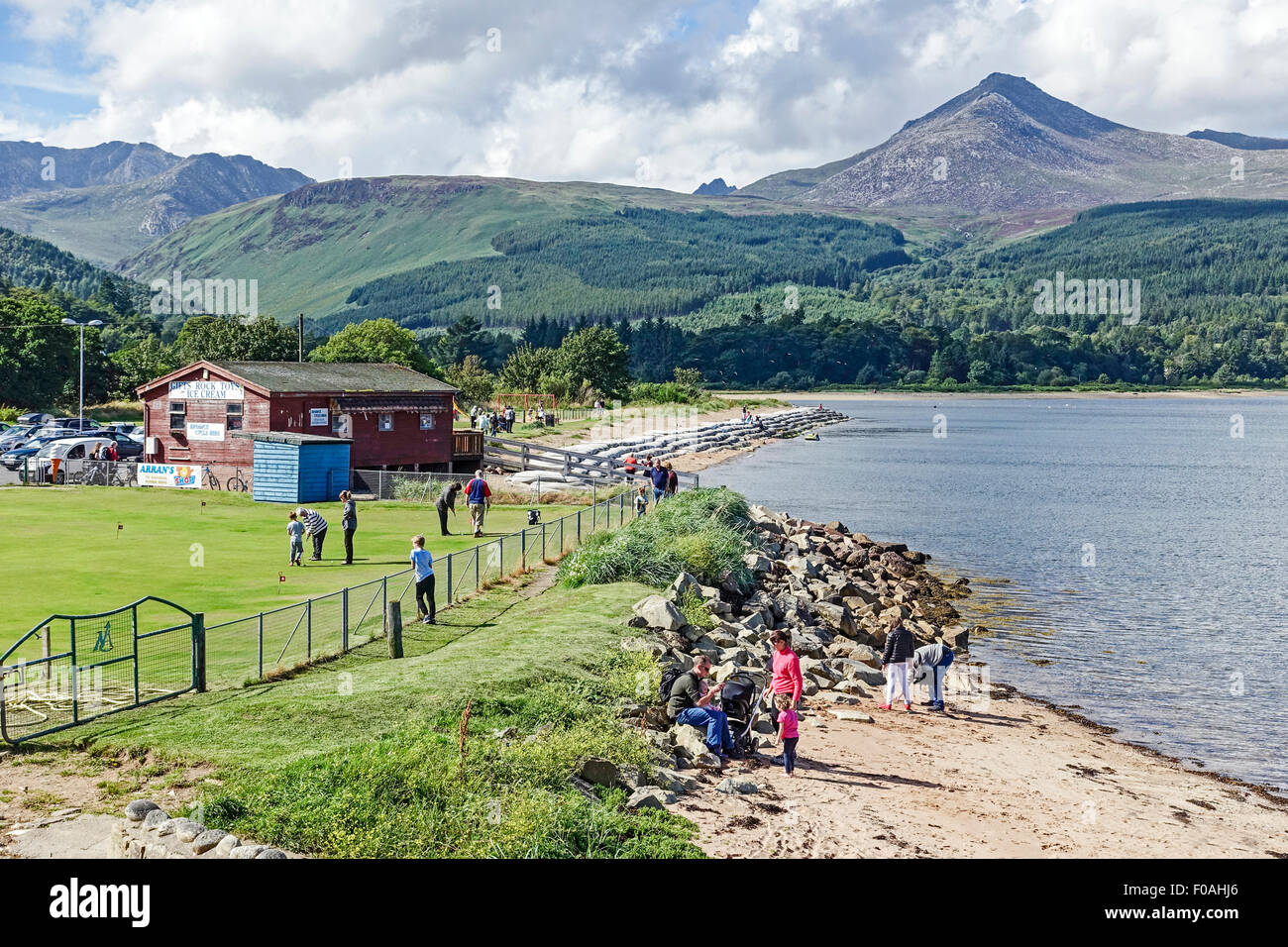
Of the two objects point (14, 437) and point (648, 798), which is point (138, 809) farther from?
point (14, 437)

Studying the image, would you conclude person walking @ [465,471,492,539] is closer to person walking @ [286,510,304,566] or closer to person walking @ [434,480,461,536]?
person walking @ [434,480,461,536]

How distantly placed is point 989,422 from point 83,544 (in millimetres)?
141010

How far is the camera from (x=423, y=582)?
2292cm

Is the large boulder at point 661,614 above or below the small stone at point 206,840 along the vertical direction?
above

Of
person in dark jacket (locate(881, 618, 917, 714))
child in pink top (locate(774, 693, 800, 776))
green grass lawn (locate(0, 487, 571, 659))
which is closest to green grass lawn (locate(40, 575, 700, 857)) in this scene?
child in pink top (locate(774, 693, 800, 776))

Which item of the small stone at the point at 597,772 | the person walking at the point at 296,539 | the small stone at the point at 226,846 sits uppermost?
the person walking at the point at 296,539

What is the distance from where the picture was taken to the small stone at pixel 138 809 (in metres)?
11.7

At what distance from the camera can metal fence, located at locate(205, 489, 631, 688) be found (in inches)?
729

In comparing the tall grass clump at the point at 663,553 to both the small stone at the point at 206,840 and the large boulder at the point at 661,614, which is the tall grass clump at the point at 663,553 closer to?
the large boulder at the point at 661,614

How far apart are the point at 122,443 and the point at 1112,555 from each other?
4762cm

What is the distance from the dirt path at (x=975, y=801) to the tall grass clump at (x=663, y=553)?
6934mm

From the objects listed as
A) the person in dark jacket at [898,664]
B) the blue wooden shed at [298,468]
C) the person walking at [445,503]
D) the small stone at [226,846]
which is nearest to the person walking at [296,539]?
the person walking at [445,503]

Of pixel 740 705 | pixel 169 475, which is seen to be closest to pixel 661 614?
pixel 740 705

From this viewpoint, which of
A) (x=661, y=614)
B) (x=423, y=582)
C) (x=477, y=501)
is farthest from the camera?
(x=477, y=501)
